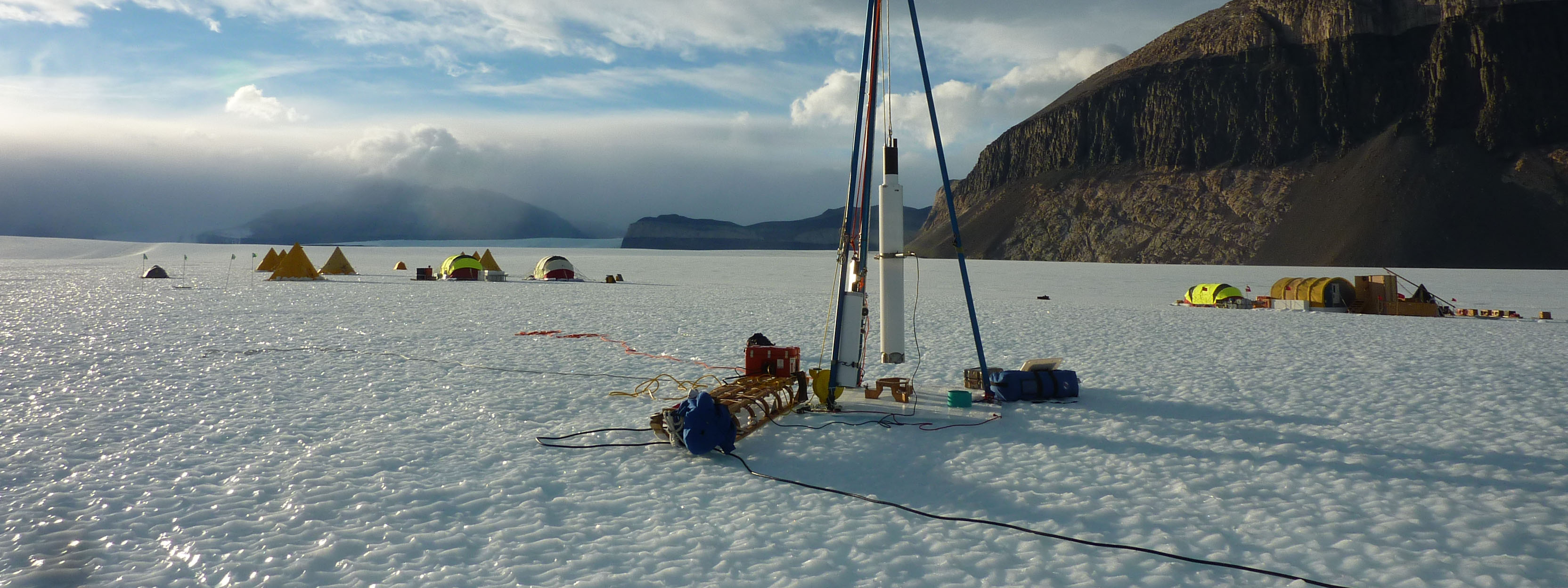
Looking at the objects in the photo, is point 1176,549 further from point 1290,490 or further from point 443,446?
point 443,446

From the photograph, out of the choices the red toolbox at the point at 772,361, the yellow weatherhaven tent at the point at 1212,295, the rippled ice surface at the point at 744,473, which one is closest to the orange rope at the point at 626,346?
the rippled ice surface at the point at 744,473

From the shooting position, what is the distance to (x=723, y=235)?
568 ft

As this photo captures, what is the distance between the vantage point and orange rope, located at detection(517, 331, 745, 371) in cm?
987

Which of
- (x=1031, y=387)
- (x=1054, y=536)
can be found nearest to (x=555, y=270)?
(x=1031, y=387)

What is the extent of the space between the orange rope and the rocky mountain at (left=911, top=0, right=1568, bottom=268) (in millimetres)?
62677

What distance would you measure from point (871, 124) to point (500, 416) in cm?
402

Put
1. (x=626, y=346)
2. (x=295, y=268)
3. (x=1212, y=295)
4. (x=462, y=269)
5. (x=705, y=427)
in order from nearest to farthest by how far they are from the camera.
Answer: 1. (x=705, y=427)
2. (x=626, y=346)
3. (x=1212, y=295)
4. (x=295, y=268)
5. (x=462, y=269)

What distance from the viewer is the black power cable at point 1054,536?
396 cm

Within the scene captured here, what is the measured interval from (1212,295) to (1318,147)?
64574mm

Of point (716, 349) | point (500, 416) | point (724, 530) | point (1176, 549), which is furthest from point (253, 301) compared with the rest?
point (1176, 549)

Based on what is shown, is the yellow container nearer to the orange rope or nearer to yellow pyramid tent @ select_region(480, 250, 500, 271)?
the orange rope

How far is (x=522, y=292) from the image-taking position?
2373 centimetres

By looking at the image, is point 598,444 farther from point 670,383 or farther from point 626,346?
point 626,346

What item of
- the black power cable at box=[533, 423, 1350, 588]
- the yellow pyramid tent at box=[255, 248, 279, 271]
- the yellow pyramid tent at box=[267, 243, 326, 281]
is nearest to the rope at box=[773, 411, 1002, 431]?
the black power cable at box=[533, 423, 1350, 588]
